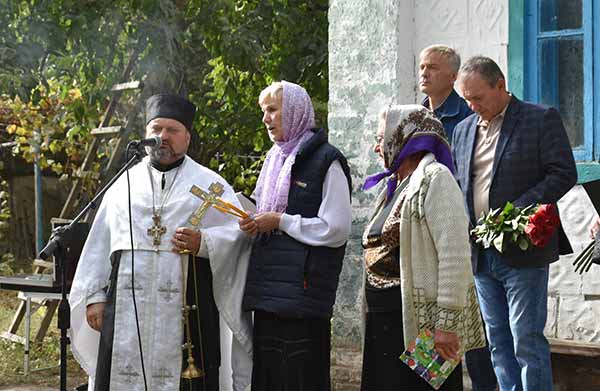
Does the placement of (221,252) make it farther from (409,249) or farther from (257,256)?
(409,249)

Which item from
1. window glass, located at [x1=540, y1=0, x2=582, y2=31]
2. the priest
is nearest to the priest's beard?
the priest

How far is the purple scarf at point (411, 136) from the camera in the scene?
193 inches

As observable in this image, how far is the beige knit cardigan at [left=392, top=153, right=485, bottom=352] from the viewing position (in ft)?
15.3

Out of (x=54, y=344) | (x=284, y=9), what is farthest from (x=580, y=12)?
(x=54, y=344)

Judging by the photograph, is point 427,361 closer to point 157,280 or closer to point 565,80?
point 157,280

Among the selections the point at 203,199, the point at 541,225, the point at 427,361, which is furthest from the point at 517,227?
the point at 203,199

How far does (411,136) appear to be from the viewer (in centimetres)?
489

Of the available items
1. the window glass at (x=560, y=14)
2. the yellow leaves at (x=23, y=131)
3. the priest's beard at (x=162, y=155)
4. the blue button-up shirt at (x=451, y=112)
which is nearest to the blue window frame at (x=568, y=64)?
the window glass at (x=560, y=14)

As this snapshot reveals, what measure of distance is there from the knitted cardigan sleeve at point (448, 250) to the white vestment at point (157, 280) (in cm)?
142

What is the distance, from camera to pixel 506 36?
7215 millimetres

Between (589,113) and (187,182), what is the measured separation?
2608mm

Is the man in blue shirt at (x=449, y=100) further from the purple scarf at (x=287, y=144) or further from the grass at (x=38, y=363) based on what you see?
the grass at (x=38, y=363)

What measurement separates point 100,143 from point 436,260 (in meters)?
6.98

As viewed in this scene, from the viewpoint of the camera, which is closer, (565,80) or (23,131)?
(565,80)
